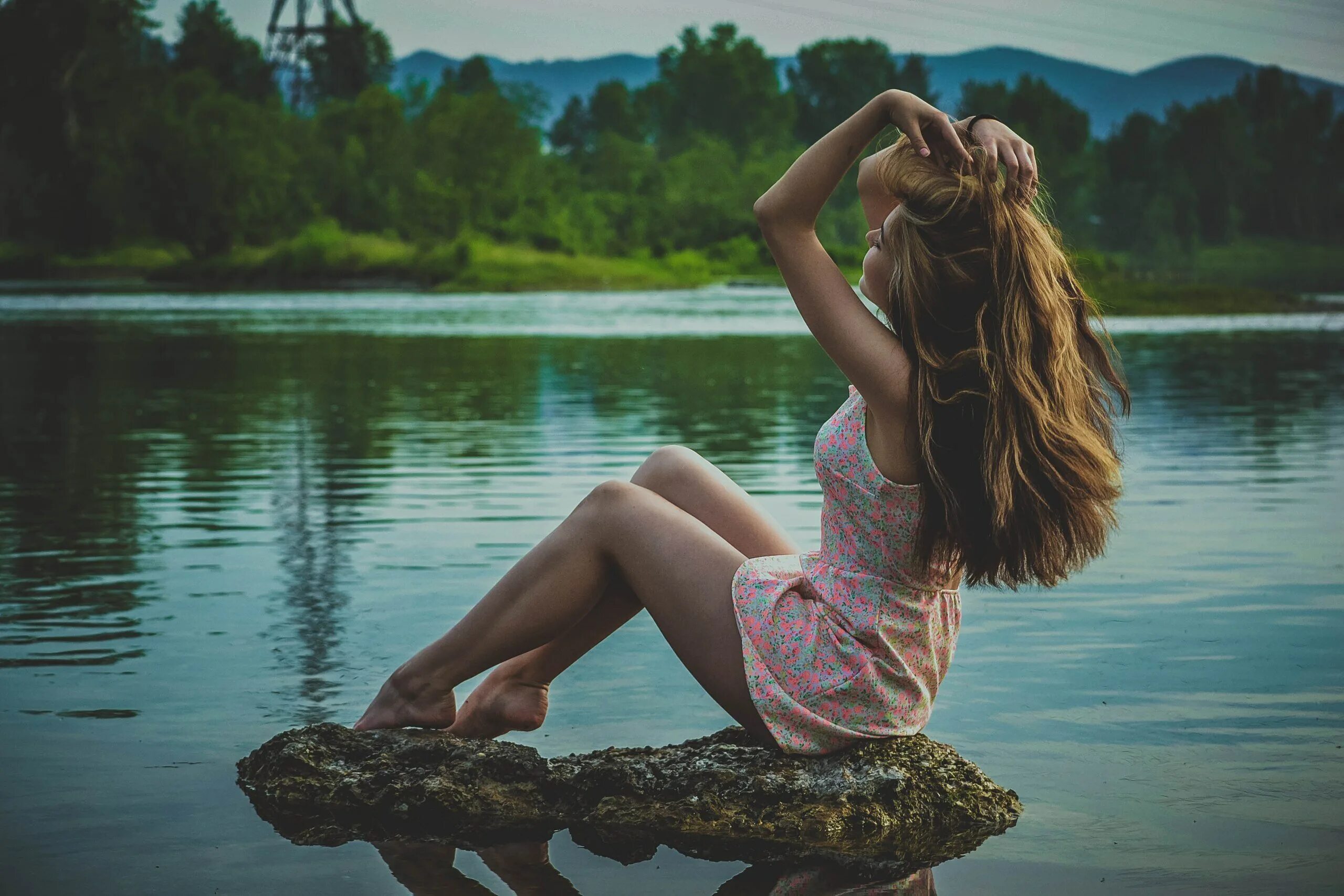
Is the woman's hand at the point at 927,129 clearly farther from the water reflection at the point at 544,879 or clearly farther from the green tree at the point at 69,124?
the green tree at the point at 69,124

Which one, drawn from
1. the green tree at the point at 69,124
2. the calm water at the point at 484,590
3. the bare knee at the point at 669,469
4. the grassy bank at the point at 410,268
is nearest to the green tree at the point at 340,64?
the green tree at the point at 69,124

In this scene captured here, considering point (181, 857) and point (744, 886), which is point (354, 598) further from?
point (744, 886)

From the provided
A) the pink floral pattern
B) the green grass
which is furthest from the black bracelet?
the green grass

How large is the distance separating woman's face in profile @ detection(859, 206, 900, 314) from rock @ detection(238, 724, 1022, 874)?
3.17 feet

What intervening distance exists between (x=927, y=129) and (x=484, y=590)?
3374mm

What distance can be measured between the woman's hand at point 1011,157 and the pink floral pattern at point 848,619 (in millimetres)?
517

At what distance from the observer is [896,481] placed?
3270 millimetres

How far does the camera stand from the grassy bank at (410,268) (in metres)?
58.6

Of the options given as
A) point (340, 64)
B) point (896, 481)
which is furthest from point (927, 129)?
point (340, 64)

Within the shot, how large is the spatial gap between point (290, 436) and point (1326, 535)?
713cm

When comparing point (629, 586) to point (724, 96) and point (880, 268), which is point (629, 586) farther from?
point (724, 96)

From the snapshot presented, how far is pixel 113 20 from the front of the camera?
73812 mm

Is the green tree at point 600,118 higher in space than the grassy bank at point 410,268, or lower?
higher

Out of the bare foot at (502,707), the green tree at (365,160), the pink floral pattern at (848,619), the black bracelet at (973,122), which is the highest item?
the green tree at (365,160)
